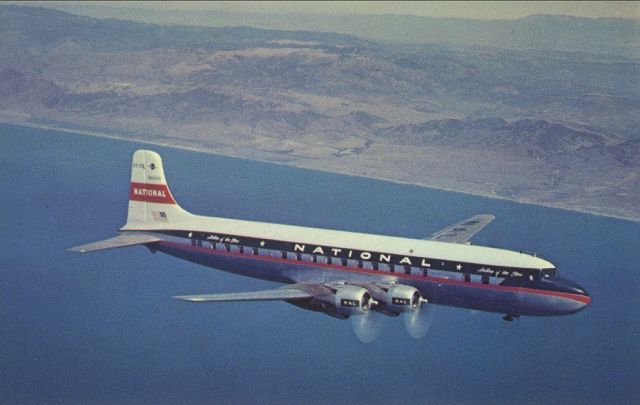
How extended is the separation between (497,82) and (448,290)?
38.9 meters

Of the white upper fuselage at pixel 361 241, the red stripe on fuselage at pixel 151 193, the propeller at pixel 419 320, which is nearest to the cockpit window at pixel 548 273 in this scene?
the white upper fuselage at pixel 361 241

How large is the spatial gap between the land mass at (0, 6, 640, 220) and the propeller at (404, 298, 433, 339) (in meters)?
29.9

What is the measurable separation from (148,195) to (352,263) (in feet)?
38.9

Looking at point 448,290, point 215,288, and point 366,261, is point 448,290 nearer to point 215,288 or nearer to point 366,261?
point 366,261

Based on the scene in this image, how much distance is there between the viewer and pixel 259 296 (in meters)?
32.7

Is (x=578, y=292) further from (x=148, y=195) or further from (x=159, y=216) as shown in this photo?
(x=148, y=195)

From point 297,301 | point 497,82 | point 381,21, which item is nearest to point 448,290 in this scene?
point 297,301

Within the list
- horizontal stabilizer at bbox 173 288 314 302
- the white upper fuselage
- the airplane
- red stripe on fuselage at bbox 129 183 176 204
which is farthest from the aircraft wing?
red stripe on fuselage at bbox 129 183 176 204

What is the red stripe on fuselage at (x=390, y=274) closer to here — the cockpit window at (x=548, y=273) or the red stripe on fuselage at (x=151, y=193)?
the cockpit window at (x=548, y=273)

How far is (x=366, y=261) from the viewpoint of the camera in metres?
36.0

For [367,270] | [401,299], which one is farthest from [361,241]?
[401,299]

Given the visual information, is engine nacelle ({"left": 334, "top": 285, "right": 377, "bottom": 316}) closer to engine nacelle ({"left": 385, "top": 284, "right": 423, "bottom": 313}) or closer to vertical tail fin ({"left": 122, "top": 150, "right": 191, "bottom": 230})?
engine nacelle ({"left": 385, "top": 284, "right": 423, "bottom": 313})

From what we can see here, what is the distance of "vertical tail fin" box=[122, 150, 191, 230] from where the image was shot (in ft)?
136

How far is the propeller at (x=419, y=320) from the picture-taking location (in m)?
33.9
